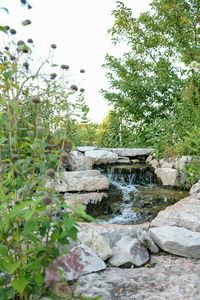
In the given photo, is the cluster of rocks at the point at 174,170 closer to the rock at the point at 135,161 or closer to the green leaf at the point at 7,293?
the rock at the point at 135,161

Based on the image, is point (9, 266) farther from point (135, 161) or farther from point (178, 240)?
point (135, 161)

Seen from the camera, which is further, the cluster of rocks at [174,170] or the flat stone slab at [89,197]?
the cluster of rocks at [174,170]

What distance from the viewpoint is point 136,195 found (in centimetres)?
499

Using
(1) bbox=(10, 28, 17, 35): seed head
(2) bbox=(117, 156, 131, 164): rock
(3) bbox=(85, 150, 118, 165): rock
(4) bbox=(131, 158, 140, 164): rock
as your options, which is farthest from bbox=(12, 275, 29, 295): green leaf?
(4) bbox=(131, 158, 140, 164): rock

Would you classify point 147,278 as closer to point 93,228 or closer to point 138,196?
point 93,228

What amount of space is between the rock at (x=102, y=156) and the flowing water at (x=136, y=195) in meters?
0.19

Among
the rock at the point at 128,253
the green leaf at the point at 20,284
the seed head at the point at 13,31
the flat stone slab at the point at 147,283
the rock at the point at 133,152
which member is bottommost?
the flat stone slab at the point at 147,283

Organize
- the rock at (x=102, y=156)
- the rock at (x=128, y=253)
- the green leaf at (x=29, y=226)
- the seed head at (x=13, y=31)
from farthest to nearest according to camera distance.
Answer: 1. the rock at (x=102, y=156)
2. the rock at (x=128, y=253)
3. the seed head at (x=13, y=31)
4. the green leaf at (x=29, y=226)

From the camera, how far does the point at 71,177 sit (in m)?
4.92

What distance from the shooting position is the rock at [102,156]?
6.05 meters

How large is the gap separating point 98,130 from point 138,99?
1.19 metres

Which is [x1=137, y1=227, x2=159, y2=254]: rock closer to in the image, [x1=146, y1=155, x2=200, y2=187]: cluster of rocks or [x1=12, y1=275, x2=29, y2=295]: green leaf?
[x1=12, y1=275, x2=29, y2=295]: green leaf

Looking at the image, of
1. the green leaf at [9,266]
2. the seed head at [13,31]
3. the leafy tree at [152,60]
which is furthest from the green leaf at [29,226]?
the leafy tree at [152,60]

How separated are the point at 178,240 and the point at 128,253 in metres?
0.38
